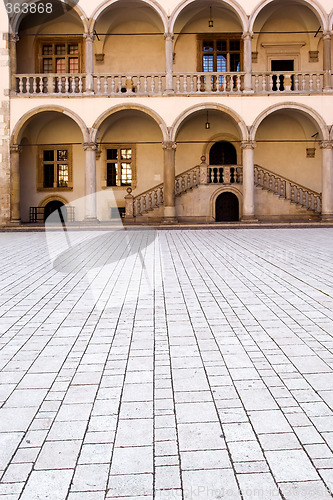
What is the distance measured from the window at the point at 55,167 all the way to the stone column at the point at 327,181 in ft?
38.9

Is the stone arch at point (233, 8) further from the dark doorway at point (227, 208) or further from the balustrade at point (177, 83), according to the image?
the dark doorway at point (227, 208)

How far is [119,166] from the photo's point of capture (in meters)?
24.5

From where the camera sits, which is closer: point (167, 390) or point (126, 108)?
point (167, 390)

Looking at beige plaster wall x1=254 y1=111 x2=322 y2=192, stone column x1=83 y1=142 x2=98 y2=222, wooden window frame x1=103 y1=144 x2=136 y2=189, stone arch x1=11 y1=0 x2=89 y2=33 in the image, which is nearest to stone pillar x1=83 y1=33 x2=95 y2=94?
stone arch x1=11 y1=0 x2=89 y2=33

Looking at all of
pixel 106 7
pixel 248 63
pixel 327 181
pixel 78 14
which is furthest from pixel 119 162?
pixel 327 181

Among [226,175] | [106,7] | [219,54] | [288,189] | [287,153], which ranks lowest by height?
[288,189]

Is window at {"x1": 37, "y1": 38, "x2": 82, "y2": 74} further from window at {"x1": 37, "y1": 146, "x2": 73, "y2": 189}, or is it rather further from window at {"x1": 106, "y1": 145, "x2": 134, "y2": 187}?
window at {"x1": 106, "y1": 145, "x2": 134, "y2": 187}

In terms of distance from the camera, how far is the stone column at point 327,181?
20828 mm

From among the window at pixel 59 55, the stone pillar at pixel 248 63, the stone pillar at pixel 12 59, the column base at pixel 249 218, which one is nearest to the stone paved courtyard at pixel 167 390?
the column base at pixel 249 218

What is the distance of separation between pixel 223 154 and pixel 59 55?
30.2 ft

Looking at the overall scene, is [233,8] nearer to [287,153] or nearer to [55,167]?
[287,153]

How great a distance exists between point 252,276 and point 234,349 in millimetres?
3980

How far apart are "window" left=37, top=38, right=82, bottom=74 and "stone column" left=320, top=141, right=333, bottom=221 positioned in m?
11.9

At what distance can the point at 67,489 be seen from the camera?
2.31m
